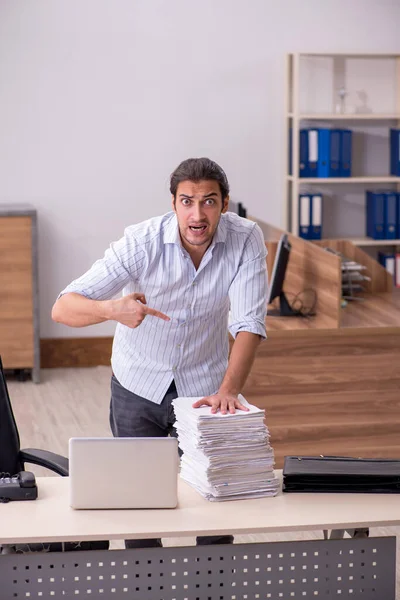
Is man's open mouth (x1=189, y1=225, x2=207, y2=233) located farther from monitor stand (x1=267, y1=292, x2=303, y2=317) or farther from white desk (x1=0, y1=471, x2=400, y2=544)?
monitor stand (x1=267, y1=292, x2=303, y2=317)

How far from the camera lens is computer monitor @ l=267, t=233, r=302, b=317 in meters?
5.05

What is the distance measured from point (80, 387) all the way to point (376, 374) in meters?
2.38

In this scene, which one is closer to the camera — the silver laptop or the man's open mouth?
the silver laptop

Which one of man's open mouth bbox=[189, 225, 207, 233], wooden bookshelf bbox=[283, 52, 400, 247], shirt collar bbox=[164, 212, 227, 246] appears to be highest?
wooden bookshelf bbox=[283, 52, 400, 247]

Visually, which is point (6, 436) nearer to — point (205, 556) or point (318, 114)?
point (205, 556)

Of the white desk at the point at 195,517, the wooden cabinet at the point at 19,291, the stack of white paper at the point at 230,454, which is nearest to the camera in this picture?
the white desk at the point at 195,517

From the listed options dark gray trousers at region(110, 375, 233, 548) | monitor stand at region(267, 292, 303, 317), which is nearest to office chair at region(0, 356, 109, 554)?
dark gray trousers at region(110, 375, 233, 548)

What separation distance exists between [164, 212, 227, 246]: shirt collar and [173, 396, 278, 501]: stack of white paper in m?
0.57

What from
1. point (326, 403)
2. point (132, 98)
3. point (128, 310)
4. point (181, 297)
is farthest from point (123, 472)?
point (132, 98)

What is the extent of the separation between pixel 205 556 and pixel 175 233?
0.98 metres

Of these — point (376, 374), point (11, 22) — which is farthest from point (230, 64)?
point (376, 374)

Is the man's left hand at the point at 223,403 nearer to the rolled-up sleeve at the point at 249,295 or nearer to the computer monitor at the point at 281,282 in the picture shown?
the rolled-up sleeve at the point at 249,295

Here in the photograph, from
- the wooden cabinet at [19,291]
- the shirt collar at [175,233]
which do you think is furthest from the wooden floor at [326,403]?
the wooden cabinet at [19,291]

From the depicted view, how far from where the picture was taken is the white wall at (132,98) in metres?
6.69
